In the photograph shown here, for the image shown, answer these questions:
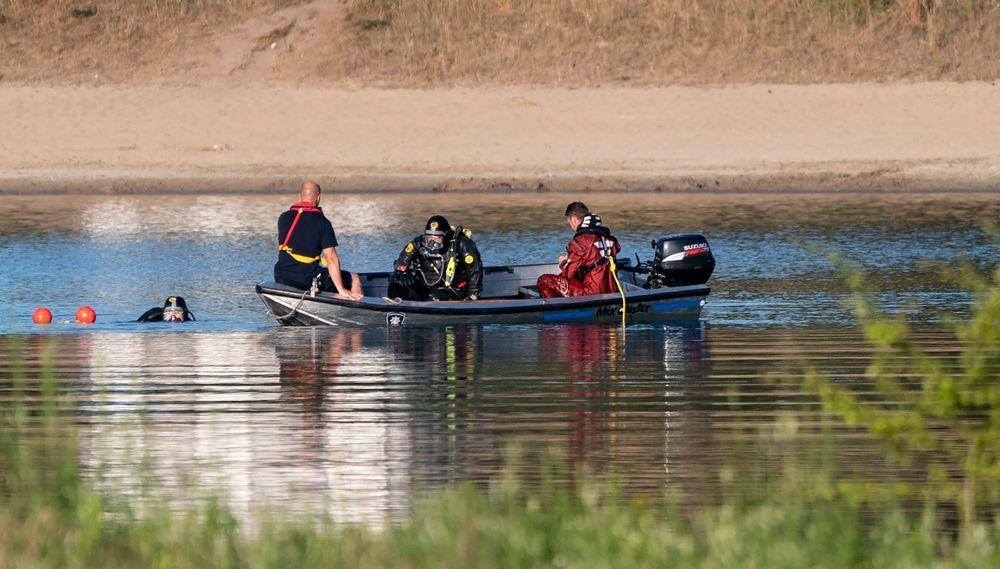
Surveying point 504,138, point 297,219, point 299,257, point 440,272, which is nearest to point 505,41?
point 504,138

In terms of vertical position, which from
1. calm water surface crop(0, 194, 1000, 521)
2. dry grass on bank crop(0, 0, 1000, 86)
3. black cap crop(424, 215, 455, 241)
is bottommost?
calm water surface crop(0, 194, 1000, 521)

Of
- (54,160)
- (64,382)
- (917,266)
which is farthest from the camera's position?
(54,160)

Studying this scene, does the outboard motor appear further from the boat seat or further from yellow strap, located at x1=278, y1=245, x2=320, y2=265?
yellow strap, located at x1=278, y1=245, x2=320, y2=265

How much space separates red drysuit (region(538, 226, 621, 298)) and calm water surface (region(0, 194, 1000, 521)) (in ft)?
1.70

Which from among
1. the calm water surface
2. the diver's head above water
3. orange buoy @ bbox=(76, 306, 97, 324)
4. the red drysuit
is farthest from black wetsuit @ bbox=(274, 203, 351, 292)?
the red drysuit

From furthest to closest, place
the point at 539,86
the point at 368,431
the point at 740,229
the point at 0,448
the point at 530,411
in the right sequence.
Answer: the point at 539,86 < the point at 740,229 < the point at 530,411 < the point at 368,431 < the point at 0,448

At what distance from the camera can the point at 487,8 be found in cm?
4159

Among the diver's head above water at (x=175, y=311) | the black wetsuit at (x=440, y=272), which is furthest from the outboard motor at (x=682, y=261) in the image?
the diver's head above water at (x=175, y=311)

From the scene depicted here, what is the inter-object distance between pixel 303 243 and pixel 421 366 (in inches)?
96.1

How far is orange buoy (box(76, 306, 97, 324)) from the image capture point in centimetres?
1664

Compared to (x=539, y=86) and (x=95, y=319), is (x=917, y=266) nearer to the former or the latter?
(x=95, y=319)

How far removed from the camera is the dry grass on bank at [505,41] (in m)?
38.3

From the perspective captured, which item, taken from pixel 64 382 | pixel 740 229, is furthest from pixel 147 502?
pixel 740 229

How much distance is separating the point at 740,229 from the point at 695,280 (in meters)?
8.55
